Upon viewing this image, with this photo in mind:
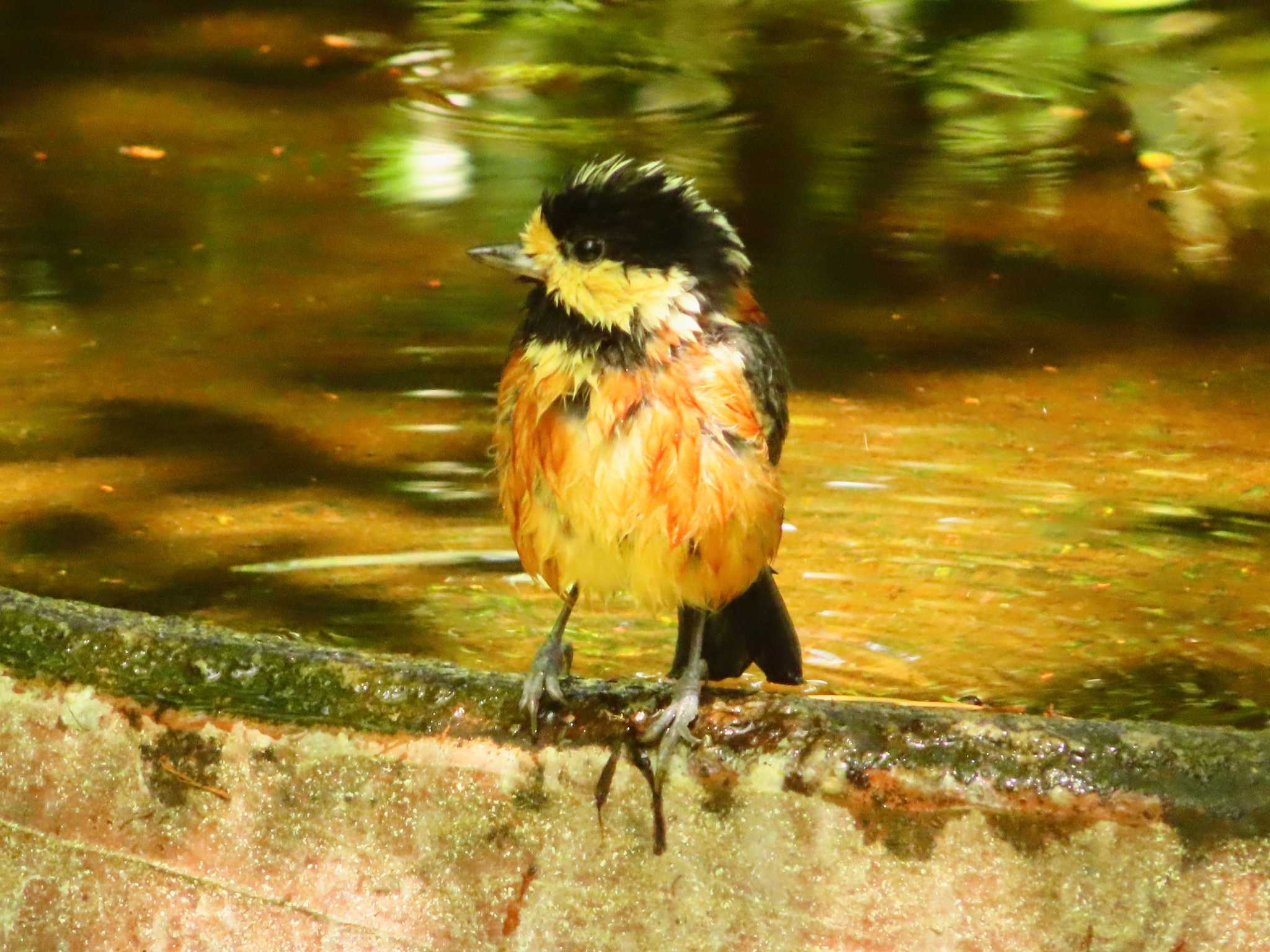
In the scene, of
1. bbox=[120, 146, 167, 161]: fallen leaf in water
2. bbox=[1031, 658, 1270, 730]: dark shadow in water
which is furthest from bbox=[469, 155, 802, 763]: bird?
bbox=[120, 146, 167, 161]: fallen leaf in water

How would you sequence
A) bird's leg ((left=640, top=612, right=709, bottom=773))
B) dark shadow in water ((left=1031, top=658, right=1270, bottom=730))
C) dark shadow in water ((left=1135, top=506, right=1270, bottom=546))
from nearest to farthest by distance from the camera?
bird's leg ((left=640, top=612, right=709, bottom=773)) → dark shadow in water ((left=1031, top=658, right=1270, bottom=730)) → dark shadow in water ((left=1135, top=506, right=1270, bottom=546))

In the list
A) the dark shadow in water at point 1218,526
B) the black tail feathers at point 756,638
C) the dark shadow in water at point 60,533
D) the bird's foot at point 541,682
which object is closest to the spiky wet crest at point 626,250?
the bird's foot at point 541,682

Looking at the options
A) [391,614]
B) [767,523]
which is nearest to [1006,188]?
[391,614]

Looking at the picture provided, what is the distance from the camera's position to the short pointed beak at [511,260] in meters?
2.85

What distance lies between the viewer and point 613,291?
110 inches

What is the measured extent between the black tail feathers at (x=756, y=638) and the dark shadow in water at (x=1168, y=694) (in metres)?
0.59

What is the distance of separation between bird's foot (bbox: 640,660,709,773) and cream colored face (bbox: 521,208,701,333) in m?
0.52

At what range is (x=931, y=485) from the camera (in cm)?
471

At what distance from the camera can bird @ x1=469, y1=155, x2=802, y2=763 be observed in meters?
2.81

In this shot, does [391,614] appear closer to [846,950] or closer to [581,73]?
[846,950]

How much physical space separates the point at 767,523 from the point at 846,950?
2.06ft

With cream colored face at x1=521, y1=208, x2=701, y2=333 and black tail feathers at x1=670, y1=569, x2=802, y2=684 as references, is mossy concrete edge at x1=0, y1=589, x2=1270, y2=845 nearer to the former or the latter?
black tail feathers at x1=670, y1=569, x2=802, y2=684

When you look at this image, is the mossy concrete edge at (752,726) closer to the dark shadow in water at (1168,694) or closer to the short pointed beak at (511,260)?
the short pointed beak at (511,260)

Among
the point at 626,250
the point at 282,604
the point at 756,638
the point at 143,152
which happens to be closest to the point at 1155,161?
the point at 143,152
